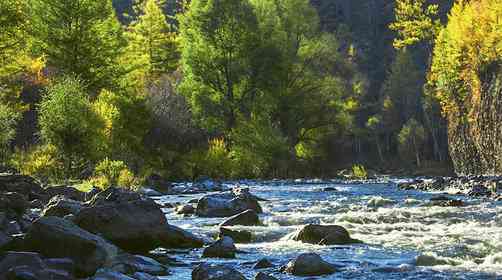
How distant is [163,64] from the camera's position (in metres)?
66.6

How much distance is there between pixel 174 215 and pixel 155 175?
1705cm

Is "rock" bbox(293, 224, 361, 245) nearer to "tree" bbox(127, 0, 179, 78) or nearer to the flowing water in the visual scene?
the flowing water

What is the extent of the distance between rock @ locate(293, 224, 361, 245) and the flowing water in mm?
257

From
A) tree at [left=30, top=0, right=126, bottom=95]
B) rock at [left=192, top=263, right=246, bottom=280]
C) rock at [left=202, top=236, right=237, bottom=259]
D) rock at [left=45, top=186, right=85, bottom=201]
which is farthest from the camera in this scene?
tree at [left=30, top=0, right=126, bottom=95]

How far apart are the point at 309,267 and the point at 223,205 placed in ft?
26.6

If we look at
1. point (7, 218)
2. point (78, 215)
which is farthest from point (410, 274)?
point (7, 218)

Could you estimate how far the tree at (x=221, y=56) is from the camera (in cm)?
4266

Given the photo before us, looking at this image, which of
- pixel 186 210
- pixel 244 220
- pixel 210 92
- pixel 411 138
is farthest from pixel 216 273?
pixel 411 138

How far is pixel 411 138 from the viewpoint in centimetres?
7362

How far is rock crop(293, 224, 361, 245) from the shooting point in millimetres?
12141

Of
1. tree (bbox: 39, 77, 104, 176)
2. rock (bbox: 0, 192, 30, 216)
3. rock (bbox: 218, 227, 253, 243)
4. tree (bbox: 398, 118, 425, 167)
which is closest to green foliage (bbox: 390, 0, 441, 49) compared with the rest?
tree (bbox: 398, 118, 425, 167)

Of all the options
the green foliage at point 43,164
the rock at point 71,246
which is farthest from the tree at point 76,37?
the rock at point 71,246

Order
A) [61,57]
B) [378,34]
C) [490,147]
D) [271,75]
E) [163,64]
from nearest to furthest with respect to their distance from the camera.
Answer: [490,147] < [61,57] < [271,75] < [163,64] < [378,34]

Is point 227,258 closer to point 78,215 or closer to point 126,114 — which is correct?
point 78,215
